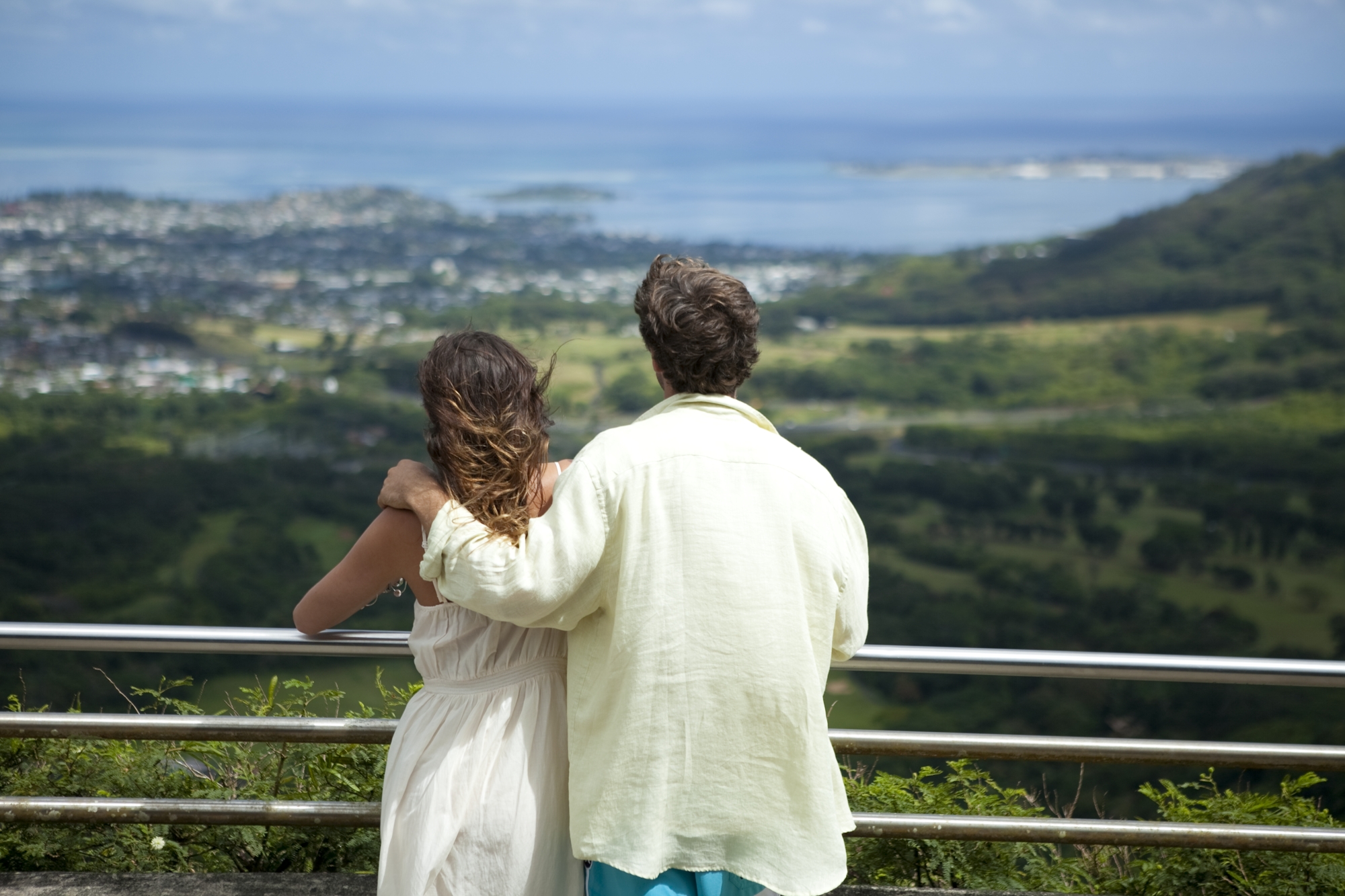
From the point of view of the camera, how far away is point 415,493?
4.26 feet

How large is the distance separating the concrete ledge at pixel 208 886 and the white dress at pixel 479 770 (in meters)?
0.59

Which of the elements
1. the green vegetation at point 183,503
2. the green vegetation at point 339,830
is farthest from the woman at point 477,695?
the green vegetation at point 183,503

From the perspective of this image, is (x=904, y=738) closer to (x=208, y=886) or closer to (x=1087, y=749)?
(x=1087, y=749)

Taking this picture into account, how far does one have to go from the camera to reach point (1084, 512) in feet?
156

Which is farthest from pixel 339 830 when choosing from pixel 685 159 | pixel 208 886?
pixel 685 159

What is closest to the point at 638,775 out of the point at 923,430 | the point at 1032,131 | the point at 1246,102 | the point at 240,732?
the point at 240,732

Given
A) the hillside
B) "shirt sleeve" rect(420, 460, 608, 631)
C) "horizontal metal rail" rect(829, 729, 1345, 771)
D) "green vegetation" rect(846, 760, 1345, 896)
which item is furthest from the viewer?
the hillside

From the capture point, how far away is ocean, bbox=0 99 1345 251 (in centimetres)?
9125

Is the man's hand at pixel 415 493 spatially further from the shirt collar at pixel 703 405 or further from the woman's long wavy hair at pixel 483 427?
the shirt collar at pixel 703 405

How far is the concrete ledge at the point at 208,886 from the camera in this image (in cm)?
183

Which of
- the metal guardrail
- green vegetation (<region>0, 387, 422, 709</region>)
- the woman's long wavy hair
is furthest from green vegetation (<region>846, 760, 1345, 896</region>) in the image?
green vegetation (<region>0, 387, 422, 709</region>)

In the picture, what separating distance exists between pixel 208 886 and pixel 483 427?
1.12 meters

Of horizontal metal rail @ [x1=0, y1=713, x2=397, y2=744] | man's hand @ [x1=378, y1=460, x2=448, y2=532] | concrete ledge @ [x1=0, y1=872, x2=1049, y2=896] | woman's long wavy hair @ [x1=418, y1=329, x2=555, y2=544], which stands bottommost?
concrete ledge @ [x1=0, y1=872, x2=1049, y2=896]

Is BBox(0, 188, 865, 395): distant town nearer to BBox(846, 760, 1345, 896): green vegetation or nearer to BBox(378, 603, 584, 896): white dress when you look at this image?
BBox(846, 760, 1345, 896): green vegetation
